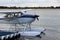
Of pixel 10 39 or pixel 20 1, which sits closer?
pixel 10 39

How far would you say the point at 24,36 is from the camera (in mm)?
6293

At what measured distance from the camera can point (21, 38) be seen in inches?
242

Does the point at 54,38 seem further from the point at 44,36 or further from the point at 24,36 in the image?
the point at 24,36

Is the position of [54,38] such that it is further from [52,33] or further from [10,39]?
[10,39]

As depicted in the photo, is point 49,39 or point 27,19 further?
point 27,19

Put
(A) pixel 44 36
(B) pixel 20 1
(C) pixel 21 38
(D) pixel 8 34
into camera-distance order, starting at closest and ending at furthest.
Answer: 1. (D) pixel 8 34
2. (C) pixel 21 38
3. (A) pixel 44 36
4. (B) pixel 20 1

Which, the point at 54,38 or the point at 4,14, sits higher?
the point at 4,14

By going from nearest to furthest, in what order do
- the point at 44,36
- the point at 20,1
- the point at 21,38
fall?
the point at 21,38
the point at 44,36
the point at 20,1

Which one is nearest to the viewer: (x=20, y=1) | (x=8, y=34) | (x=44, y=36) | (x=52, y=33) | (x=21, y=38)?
(x=8, y=34)

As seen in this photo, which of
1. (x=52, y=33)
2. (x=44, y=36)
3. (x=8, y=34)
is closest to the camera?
(x=8, y=34)

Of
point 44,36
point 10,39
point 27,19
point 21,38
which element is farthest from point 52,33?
point 10,39

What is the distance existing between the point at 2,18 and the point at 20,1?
6.81ft

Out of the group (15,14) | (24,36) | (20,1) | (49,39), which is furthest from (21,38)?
(20,1)

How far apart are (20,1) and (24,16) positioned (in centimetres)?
179
